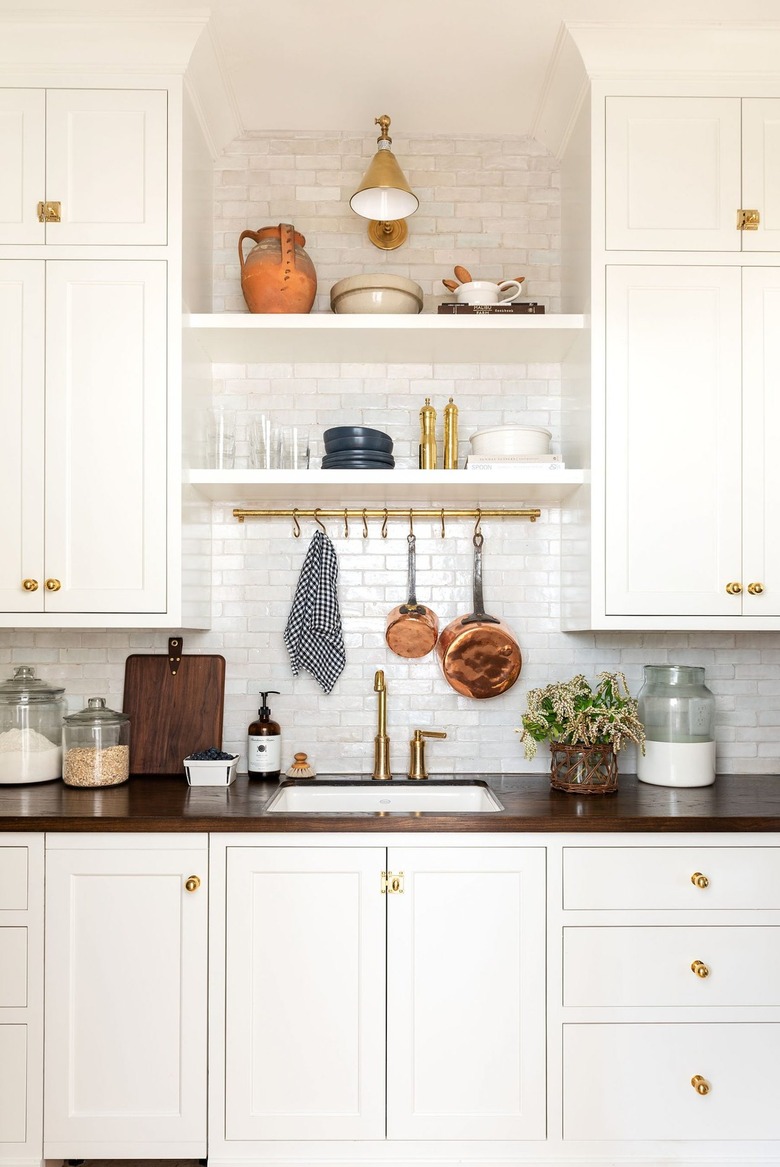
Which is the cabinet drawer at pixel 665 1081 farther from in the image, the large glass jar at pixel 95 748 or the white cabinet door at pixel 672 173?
the white cabinet door at pixel 672 173

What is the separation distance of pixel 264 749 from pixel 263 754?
0.6 inches

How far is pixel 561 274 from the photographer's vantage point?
9.17ft

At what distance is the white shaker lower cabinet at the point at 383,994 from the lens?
2125mm

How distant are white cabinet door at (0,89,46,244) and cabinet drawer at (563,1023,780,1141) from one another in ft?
7.89

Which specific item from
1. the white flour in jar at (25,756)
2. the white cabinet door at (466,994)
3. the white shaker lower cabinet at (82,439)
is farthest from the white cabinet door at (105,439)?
the white cabinet door at (466,994)

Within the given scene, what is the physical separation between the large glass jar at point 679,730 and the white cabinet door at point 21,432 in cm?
168

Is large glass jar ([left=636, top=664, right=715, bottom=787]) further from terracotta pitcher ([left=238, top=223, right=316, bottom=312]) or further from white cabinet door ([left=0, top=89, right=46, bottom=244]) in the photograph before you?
white cabinet door ([left=0, top=89, right=46, bottom=244])

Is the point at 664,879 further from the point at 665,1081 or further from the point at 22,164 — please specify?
the point at 22,164

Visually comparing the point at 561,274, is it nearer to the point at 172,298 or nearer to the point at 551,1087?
the point at 172,298

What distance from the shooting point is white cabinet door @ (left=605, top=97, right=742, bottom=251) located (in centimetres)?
241

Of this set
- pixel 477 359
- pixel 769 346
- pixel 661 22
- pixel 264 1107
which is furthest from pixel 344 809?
pixel 661 22

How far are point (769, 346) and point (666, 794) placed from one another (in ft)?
3.99

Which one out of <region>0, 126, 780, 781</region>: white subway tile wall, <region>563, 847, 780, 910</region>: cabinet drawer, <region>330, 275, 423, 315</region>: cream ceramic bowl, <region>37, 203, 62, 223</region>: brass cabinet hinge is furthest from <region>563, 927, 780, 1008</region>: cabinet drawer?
<region>37, 203, 62, 223</region>: brass cabinet hinge

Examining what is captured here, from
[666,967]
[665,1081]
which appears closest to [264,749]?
[666,967]
